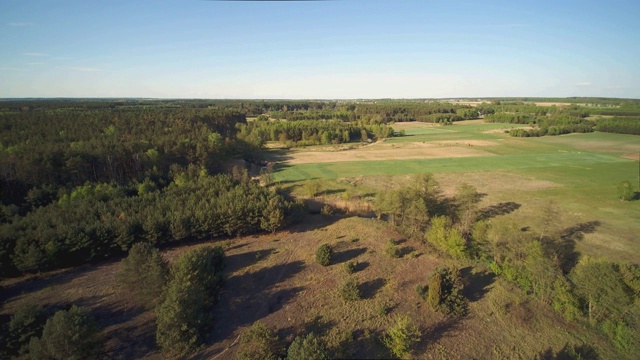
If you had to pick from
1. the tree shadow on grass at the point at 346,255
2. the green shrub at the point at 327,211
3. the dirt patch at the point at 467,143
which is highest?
the dirt patch at the point at 467,143

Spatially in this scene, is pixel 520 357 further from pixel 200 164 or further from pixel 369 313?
pixel 200 164

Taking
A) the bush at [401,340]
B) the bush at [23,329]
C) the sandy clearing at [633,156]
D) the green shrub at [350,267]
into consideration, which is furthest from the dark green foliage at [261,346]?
the sandy clearing at [633,156]

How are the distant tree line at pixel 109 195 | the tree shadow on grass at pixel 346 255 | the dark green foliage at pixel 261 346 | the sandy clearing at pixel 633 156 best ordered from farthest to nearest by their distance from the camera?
the sandy clearing at pixel 633 156 → the distant tree line at pixel 109 195 → the tree shadow on grass at pixel 346 255 → the dark green foliage at pixel 261 346

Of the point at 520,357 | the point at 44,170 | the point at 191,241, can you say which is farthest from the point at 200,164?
the point at 520,357

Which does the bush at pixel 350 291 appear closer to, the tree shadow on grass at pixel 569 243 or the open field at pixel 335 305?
the open field at pixel 335 305

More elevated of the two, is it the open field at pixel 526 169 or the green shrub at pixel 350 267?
the open field at pixel 526 169

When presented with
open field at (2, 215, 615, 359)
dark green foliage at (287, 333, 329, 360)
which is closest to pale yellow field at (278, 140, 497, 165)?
open field at (2, 215, 615, 359)

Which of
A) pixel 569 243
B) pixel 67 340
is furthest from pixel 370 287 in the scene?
pixel 569 243

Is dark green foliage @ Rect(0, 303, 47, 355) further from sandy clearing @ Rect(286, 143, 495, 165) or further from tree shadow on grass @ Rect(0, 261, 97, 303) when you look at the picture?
sandy clearing @ Rect(286, 143, 495, 165)
